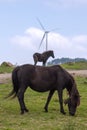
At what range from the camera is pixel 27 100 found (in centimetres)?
1831

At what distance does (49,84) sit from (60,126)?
3.29 metres

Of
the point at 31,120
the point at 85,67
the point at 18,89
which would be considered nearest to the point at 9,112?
the point at 18,89

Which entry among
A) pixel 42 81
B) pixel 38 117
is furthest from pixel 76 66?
pixel 38 117

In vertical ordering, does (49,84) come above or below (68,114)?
above

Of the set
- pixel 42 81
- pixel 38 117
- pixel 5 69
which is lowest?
pixel 5 69

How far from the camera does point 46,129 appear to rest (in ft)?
39.0

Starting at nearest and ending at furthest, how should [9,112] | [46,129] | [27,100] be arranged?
1. [46,129]
2. [9,112]
3. [27,100]

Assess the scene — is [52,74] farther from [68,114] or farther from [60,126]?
[60,126]

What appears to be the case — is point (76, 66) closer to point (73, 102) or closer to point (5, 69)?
point (5, 69)

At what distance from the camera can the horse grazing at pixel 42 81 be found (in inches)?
589

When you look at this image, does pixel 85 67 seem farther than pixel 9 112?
Yes

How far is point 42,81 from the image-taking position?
1525cm

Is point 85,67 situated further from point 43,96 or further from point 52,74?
point 52,74

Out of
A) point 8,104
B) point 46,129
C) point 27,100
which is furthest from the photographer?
point 27,100
